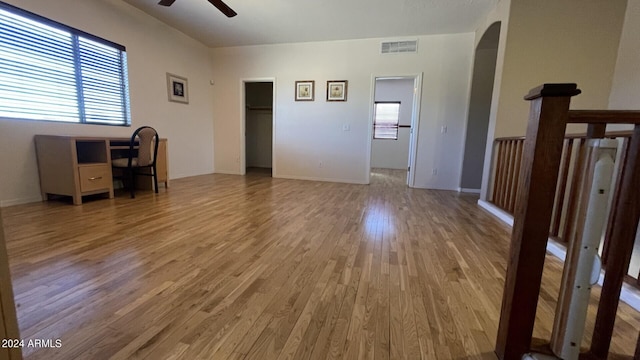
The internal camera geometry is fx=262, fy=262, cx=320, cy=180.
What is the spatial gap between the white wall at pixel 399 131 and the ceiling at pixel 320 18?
325 centimetres

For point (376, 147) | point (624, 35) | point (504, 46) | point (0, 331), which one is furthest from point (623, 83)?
point (376, 147)

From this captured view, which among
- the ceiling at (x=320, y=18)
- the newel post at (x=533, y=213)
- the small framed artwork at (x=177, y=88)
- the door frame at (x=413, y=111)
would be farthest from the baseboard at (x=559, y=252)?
the small framed artwork at (x=177, y=88)

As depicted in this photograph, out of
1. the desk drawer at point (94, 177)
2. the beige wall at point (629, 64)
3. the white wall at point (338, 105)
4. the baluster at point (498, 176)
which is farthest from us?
the white wall at point (338, 105)

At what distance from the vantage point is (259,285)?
1436 millimetres

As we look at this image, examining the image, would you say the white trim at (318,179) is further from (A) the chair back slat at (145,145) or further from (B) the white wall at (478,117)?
(A) the chair back slat at (145,145)

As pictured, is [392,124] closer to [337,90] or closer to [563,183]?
[337,90]

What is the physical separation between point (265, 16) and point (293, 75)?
131cm

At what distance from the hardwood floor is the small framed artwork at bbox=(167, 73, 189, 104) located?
2.61 metres

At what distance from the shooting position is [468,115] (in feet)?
14.4

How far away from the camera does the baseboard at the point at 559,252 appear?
1328mm

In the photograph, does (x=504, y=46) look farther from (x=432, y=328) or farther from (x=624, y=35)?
(x=432, y=328)

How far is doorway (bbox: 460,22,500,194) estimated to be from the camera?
4.23 metres

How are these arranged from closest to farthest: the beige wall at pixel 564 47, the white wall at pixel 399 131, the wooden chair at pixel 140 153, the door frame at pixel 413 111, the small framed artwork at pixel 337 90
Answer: the beige wall at pixel 564 47 → the wooden chair at pixel 140 153 → the door frame at pixel 413 111 → the small framed artwork at pixel 337 90 → the white wall at pixel 399 131

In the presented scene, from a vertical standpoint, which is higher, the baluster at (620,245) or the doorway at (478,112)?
the doorway at (478,112)
